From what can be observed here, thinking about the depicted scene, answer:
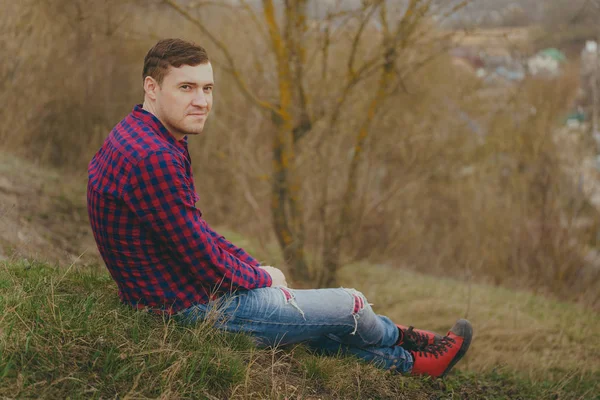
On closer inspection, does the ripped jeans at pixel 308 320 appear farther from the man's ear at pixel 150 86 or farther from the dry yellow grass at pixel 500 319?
the dry yellow grass at pixel 500 319

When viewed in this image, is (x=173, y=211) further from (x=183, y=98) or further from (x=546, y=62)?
(x=546, y=62)

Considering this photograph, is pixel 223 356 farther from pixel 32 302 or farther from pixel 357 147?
pixel 357 147

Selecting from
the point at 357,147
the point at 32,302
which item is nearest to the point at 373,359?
the point at 32,302

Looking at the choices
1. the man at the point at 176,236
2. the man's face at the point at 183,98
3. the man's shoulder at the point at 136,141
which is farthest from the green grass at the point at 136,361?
the man's face at the point at 183,98

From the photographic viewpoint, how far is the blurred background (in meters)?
5.75

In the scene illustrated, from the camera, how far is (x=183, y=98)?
2498 millimetres

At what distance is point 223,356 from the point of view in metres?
2.40

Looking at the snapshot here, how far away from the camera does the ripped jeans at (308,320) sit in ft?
8.39

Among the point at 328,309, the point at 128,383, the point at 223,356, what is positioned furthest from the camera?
the point at 328,309

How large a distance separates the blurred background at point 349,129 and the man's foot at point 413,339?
1.39 meters

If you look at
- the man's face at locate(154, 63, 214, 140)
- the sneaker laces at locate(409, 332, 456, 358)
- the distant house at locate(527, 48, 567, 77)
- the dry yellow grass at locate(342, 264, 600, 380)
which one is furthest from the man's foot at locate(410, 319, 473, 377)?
the distant house at locate(527, 48, 567, 77)

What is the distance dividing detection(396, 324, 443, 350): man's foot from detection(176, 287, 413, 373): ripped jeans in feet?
0.31

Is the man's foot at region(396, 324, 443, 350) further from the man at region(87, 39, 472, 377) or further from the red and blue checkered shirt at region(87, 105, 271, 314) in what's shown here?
the red and blue checkered shirt at region(87, 105, 271, 314)

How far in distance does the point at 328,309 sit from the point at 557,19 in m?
8.68
